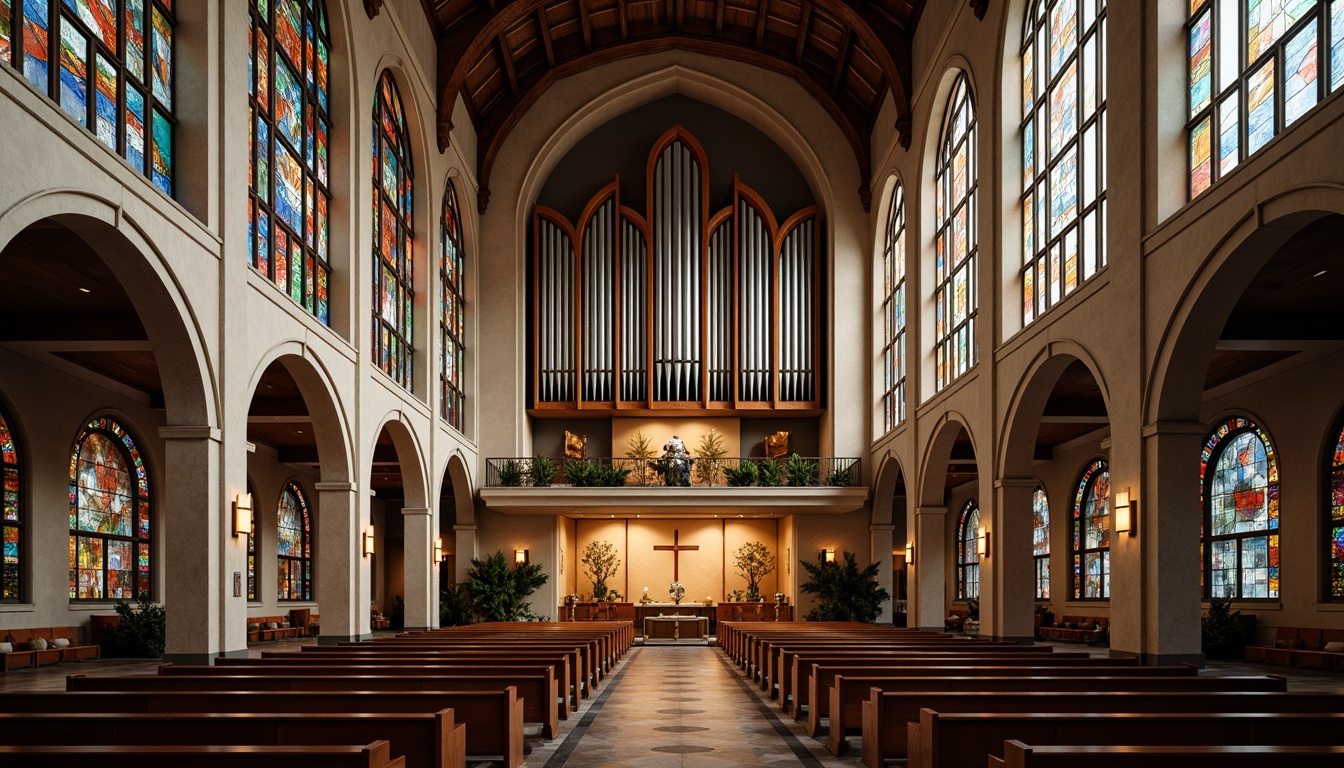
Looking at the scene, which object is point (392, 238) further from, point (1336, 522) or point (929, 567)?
point (1336, 522)

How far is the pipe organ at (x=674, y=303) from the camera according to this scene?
102 ft

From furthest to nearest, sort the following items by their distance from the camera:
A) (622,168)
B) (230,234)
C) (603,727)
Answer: (622,168) → (230,234) → (603,727)

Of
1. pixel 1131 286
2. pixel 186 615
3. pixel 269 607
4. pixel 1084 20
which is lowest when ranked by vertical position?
pixel 269 607

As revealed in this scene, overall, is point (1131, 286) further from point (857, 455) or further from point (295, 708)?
point (857, 455)

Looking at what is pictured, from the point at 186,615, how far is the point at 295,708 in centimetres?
633

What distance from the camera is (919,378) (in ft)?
80.3

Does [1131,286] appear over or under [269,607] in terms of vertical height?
over

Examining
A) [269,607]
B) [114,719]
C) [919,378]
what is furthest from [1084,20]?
[269,607]

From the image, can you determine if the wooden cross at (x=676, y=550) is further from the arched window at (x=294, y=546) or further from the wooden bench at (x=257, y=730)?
the wooden bench at (x=257, y=730)

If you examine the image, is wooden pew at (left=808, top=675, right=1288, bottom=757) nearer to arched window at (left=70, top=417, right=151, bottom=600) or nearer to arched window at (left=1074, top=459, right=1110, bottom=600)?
arched window at (left=70, top=417, right=151, bottom=600)

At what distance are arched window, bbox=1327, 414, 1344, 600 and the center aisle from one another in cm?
858

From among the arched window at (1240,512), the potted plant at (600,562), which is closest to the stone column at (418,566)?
the potted plant at (600,562)

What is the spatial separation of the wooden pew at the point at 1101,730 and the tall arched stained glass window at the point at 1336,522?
1176 centimetres

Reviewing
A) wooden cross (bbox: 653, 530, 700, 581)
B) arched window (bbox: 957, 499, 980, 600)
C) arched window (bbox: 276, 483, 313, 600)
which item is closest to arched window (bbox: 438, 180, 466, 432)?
arched window (bbox: 276, 483, 313, 600)
